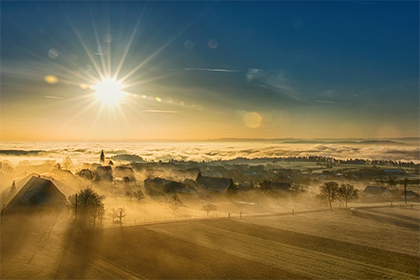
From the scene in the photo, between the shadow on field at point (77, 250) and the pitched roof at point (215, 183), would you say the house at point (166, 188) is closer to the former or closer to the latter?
the pitched roof at point (215, 183)

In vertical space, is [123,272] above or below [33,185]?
below

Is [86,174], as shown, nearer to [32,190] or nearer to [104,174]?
[104,174]

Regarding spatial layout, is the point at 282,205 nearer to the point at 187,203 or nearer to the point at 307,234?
the point at 187,203

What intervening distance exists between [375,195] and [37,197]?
238 feet

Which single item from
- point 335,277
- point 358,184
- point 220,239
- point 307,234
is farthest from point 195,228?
point 358,184

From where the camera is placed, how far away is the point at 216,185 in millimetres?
78250

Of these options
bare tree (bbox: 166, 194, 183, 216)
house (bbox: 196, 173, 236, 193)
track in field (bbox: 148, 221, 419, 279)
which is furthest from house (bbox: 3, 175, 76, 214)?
house (bbox: 196, 173, 236, 193)

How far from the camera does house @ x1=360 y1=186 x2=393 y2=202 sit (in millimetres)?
77450

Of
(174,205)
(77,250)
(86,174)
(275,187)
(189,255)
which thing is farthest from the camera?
(86,174)

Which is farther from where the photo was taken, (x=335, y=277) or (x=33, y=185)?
(x=33, y=185)

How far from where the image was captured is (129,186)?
82000 mm

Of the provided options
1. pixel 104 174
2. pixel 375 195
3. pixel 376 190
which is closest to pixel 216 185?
pixel 104 174

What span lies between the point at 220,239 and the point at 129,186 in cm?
5004

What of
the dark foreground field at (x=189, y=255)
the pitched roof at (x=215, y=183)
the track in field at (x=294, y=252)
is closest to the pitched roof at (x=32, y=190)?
the dark foreground field at (x=189, y=255)
